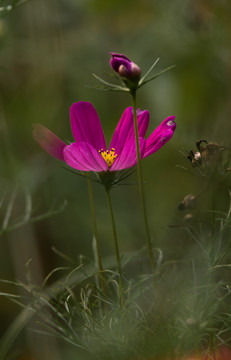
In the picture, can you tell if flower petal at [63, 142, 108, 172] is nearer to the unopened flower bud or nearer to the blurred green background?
the unopened flower bud

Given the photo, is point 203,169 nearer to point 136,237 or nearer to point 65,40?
point 136,237

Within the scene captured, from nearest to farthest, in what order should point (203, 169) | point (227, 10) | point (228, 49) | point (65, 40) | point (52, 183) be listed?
point (203, 169)
point (227, 10)
point (228, 49)
point (52, 183)
point (65, 40)

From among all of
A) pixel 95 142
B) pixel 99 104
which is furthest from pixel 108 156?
pixel 99 104

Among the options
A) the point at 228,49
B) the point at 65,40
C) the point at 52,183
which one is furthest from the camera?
the point at 65,40

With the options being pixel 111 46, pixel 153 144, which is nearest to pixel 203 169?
pixel 153 144

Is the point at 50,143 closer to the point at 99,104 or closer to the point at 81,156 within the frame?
the point at 81,156

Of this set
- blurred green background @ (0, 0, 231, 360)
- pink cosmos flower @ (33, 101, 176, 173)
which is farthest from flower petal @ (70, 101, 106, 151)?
blurred green background @ (0, 0, 231, 360)

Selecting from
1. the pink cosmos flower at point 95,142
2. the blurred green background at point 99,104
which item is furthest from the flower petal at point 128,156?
the blurred green background at point 99,104
